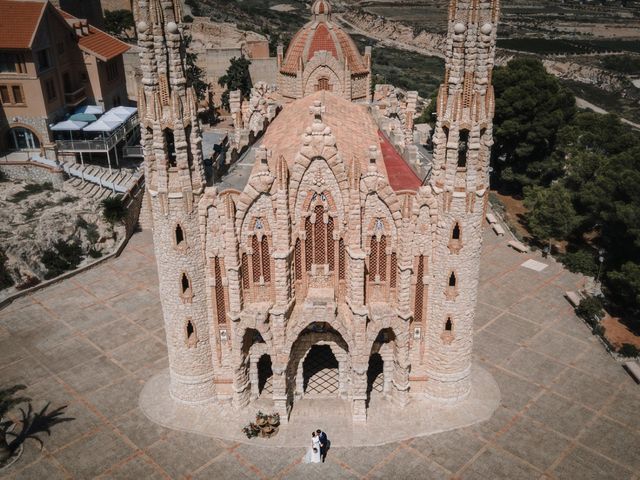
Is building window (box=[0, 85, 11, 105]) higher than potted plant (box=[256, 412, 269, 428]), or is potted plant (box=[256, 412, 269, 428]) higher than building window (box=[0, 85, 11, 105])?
building window (box=[0, 85, 11, 105])

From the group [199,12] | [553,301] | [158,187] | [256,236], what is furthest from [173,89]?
[199,12]

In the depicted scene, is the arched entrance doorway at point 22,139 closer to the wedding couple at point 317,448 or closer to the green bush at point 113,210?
the green bush at point 113,210

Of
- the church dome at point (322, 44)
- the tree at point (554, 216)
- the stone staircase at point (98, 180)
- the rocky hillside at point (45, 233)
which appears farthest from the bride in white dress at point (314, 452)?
the stone staircase at point (98, 180)

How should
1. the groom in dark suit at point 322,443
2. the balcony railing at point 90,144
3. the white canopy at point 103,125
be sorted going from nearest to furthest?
the groom in dark suit at point 322,443
the balcony railing at point 90,144
the white canopy at point 103,125

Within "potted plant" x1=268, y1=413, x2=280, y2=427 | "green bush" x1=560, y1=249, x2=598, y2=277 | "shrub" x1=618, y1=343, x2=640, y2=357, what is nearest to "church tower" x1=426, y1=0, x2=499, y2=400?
"potted plant" x1=268, y1=413, x2=280, y2=427

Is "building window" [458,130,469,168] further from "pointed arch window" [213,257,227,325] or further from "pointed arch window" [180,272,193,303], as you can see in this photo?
"pointed arch window" [180,272,193,303]

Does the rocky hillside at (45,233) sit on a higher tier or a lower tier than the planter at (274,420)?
higher
